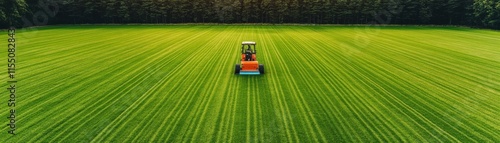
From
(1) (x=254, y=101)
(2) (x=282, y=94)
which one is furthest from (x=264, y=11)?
(1) (x=254, y=101)

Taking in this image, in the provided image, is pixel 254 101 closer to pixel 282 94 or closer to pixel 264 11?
pixel 282 94

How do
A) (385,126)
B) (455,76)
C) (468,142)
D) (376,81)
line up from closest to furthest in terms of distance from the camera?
1. (468,142)
2. (385,126)
3. (376,81)
4. (455,76)

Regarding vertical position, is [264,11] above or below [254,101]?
above

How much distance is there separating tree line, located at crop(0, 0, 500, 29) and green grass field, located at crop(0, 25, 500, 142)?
62.1 metres

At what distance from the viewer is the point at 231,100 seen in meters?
14.3

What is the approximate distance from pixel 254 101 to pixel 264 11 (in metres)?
76.4

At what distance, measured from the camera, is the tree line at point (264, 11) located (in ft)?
272

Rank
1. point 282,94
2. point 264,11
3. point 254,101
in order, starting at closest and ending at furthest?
point 254,101 → point 282,94 → point 264,11

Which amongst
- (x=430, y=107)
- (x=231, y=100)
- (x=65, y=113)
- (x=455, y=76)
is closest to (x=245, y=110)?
(x=231, y=100)

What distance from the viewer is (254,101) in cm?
1418

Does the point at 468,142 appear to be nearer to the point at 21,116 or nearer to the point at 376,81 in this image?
the point at 376,81

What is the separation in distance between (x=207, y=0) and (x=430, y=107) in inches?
3082

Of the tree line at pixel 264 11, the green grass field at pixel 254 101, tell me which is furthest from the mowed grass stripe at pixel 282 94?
the tree line at pixel 264 11

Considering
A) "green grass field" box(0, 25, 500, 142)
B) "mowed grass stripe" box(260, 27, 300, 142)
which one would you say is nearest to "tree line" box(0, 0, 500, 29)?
"mowed grass stripe" box(260, 27, 300, 142)
